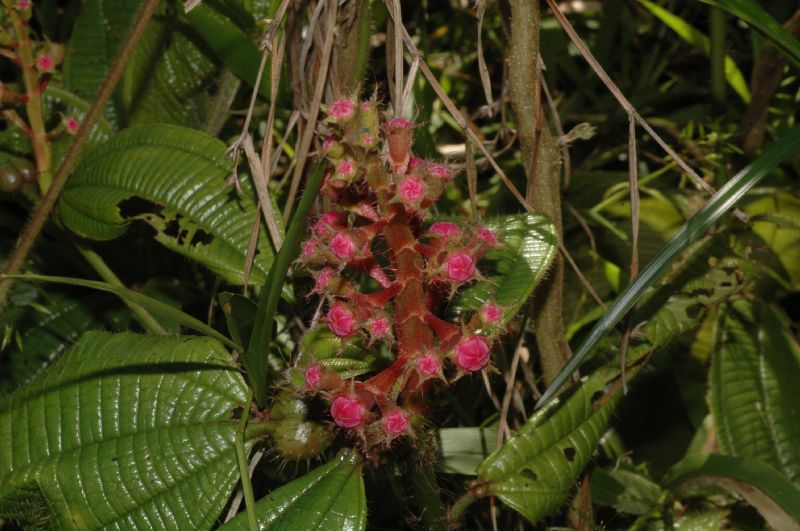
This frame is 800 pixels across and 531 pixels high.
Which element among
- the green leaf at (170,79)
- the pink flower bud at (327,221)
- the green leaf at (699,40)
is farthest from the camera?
the green leaf at (699,40)

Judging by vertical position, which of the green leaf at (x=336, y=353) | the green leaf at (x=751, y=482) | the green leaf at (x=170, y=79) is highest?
the green leaf at (x=170, y=79)

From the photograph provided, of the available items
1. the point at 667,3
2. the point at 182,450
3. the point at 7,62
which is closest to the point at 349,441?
the point at 182,450

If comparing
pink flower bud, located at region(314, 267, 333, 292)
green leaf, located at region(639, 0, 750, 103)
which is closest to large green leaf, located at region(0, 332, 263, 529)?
pink flower bud, located at region(314, 267, 333, 292)

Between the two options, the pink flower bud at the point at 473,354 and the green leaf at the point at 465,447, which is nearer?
the pink flower bud at the point at 473,354

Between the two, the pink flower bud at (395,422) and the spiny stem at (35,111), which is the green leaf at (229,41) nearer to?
the spiny stem at (35,111)

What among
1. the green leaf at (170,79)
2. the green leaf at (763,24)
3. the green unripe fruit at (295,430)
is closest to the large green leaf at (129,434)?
the green unripe fruit at (295,430)

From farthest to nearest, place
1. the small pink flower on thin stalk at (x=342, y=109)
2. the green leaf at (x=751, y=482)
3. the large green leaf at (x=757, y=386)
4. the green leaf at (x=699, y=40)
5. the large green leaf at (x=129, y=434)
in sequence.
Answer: the green leaf at (x=699, y=40) → the large green leaf at (x=757, y=386) → the green leaf at (x=751, y=482) → the large green leaf at (x=129, y=434) → the small pink flower on thin stalk at (x=342, y=109)

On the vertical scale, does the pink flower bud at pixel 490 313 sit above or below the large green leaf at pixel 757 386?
above
